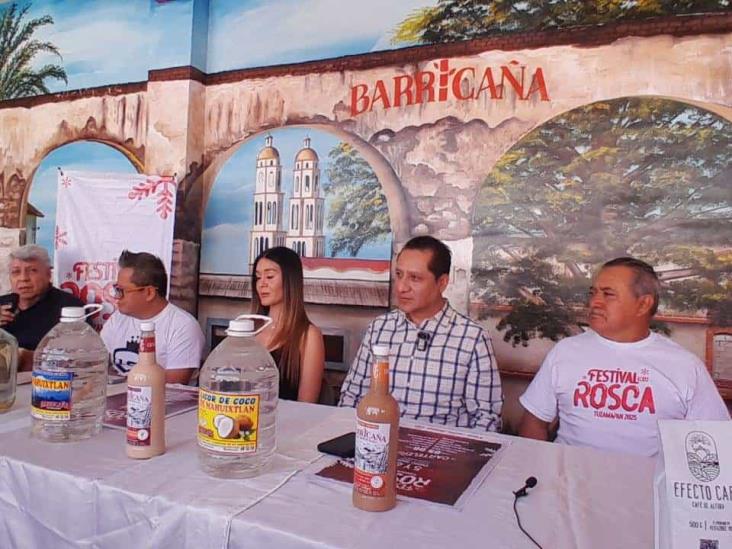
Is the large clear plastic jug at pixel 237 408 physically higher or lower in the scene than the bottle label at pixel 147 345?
lower

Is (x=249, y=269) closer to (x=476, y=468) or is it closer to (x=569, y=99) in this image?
(x=569, y=99)

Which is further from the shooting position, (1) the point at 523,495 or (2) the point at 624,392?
(2) the point at 624,392

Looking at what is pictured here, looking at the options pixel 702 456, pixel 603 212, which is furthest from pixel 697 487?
pixel 603 212

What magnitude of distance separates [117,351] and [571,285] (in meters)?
1.93

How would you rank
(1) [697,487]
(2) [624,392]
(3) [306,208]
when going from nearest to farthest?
1. (1) [697,487]
2. (2) [624,392]
3. (3) [306,208]

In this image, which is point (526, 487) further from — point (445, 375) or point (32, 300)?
point (32, 300)

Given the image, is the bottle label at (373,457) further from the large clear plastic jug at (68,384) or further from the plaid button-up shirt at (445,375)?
the plaid button-up shirt at (445,375)

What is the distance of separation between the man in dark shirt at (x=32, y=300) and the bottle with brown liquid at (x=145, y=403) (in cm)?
209

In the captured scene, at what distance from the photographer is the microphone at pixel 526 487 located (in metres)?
0.96

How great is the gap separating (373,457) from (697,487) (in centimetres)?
43

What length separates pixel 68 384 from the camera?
117cm

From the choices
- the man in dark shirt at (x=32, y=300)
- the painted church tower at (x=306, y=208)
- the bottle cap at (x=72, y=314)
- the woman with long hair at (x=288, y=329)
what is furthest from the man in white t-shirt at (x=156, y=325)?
the bottle cap at (x=72, y=314)

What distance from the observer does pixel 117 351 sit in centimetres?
237

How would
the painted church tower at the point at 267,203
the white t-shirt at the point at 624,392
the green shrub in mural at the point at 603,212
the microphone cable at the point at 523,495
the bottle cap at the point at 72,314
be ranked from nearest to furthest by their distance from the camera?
the microphone cable at the point at 523,495 → the bottle cap at the point at 72,314 → the white t-shirt at the point at 624,392 → the green shrub in mural at the point at 603,212 → the painted church tower at the point at 267,203
